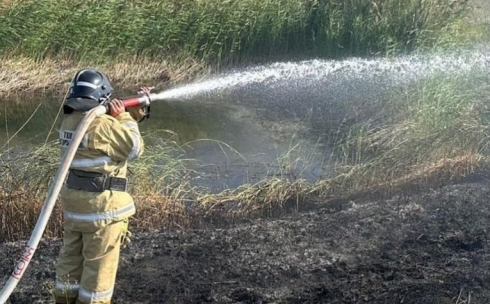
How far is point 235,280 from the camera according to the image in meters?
4.94

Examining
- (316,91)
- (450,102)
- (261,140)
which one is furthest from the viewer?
(316,91)

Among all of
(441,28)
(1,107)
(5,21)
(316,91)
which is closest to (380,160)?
(316,91)

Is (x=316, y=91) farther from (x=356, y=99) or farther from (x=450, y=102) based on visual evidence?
(x=450, y=102)

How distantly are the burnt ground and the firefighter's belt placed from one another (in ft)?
3.36

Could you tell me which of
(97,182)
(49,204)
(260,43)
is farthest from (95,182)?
(260,43)

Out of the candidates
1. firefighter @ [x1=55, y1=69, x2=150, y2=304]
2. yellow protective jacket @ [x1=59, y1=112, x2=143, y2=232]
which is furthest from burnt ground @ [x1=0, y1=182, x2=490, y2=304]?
yellow protective jacket @ [x1=59, y1=112, x2=143, y2=232]

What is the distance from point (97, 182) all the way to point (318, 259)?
1.95 metres

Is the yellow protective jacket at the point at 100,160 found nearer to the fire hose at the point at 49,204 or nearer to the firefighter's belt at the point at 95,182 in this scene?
the firefighter's belt at the point at 95,182

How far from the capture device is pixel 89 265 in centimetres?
406

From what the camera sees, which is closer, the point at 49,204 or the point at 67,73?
the point at 49,204

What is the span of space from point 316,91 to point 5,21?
5071 mm

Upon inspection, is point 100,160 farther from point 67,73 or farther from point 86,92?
point 67,73

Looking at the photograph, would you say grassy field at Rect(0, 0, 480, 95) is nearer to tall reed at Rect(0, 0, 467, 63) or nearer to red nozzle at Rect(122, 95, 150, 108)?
tall reed at Rect(0, 0, 467, 63)

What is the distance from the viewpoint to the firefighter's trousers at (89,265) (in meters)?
4.04
